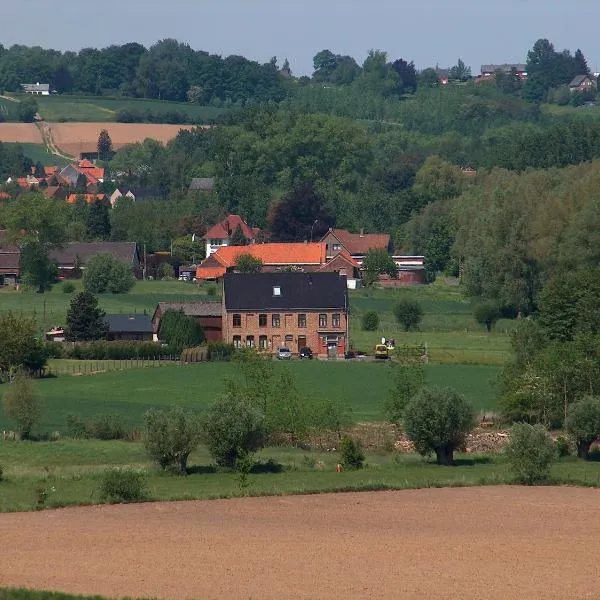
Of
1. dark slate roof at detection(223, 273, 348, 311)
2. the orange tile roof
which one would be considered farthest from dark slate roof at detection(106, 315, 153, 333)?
the orange tile roof

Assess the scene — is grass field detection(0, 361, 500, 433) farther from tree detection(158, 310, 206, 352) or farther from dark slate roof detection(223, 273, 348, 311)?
dark slate roof detection(223, 273, 348, 311)

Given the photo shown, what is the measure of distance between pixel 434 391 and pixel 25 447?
10.8 metres

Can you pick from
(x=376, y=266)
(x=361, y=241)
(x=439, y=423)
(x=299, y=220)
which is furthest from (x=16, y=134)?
(x=439, y=423)

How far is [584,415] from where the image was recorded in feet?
157

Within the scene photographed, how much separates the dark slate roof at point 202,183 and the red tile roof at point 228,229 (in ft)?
82.1

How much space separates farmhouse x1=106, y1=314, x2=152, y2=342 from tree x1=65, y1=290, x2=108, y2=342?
1000 mm

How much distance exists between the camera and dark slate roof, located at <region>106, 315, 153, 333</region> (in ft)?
248

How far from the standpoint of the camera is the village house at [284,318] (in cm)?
7600

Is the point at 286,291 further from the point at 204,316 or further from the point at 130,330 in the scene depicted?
the point at 130,330

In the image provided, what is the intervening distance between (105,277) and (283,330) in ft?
66.2

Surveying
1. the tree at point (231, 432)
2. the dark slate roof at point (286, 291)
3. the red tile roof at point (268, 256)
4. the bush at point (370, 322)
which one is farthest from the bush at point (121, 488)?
the red tile roof at point (268, 256)

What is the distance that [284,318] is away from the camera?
7644 cm

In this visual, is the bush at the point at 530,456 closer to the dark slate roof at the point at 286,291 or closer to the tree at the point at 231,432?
the tree at the point at 231,432

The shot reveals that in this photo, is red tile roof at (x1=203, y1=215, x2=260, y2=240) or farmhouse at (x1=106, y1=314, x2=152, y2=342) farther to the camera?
red tile roof at (x1=203, y1=215, x2=260, y2=240)
